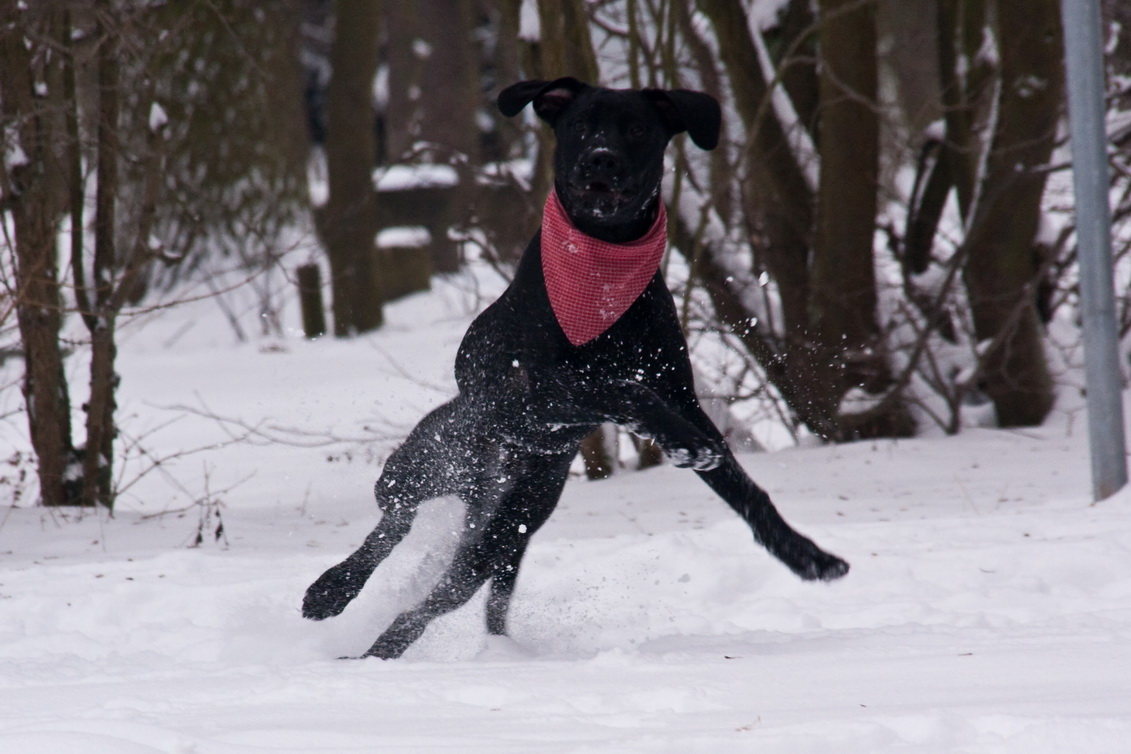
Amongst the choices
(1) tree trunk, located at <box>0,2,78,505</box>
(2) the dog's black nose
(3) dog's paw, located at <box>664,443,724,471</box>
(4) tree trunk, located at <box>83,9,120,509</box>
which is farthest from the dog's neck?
(4) tree trunk, located at <box>83,9,120,509</box>

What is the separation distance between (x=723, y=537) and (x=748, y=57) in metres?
4.04

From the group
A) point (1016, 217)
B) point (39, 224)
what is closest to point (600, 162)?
point (39, 224)

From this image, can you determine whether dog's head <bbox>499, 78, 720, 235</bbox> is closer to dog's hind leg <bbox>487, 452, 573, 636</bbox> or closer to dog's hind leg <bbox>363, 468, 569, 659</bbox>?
dog's hind leg <bbox>487, 452, 573, 636</bbox>

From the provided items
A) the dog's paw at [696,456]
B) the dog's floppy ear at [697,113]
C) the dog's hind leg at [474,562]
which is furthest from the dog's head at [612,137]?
the dog's hind leg at [474,562]

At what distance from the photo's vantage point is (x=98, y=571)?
459cm

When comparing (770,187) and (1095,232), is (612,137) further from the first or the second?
(770,187)

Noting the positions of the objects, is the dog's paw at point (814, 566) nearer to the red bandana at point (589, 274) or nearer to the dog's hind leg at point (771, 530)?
the dog's hind leg at point (771, 530)

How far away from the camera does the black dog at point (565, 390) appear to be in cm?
329

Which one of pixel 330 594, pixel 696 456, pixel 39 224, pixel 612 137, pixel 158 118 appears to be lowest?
pixel 330 594

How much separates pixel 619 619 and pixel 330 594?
3.25 ft

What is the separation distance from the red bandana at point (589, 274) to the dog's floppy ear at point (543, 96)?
37cm

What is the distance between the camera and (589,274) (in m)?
3.35

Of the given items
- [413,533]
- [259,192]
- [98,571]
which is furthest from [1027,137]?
[259,192]

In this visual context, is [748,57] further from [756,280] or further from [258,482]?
[258,482]
